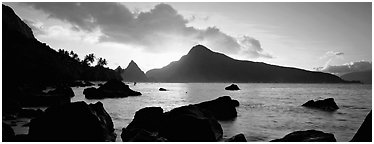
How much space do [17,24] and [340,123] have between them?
107311 mm

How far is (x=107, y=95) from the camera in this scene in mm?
51719

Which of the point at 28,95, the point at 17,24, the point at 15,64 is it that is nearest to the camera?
the point at 28,95

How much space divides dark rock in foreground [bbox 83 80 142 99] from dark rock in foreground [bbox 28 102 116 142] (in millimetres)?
37653

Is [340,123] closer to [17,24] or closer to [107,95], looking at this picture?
[107,95]

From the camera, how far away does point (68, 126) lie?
1261 centimetres

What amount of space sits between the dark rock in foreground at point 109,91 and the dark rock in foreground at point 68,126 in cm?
3765

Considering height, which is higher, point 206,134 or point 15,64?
point 15,64

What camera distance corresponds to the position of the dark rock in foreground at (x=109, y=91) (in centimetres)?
5006

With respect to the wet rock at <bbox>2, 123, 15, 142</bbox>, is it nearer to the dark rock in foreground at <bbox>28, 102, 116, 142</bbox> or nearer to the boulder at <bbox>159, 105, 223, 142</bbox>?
the dark rock in foreground at <bbox>28, 102, 116, 142</bbox>

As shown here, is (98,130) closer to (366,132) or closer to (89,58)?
(366,132)

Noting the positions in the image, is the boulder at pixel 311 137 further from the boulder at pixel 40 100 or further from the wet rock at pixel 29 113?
the boulder at pixel 40 100

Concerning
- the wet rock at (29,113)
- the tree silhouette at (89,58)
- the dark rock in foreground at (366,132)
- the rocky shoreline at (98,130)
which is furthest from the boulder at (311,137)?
the tree silhouette at (89,58)

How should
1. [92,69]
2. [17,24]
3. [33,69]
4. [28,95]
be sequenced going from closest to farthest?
[28,95], [33,69], [17,24], [92,69]

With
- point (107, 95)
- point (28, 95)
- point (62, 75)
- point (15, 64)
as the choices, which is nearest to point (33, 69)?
point (15, 64)
